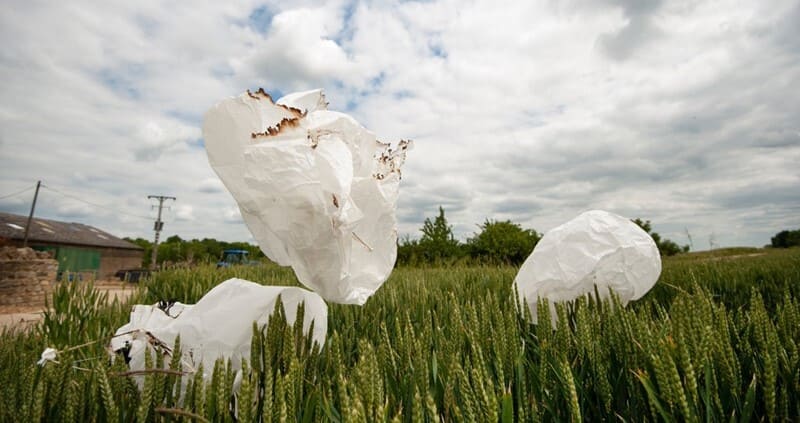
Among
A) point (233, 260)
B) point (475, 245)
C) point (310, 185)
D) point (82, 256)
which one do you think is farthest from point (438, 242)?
point (82, 256)

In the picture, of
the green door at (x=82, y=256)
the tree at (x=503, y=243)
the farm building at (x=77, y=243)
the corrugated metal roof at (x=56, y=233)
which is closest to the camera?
the tree at (x=503, y=243)

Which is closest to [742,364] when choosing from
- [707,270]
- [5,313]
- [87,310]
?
[707,270]

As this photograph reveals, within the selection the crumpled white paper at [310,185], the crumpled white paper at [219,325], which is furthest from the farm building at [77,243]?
the crumpled white paper at [310,185]

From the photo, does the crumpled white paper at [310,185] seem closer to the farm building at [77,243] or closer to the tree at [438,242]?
the tree at [438,242]

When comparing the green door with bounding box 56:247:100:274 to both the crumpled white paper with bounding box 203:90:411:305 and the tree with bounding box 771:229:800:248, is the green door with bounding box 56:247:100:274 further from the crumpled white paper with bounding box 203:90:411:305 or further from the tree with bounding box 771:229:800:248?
the tree with bounding box 771:229:800:248

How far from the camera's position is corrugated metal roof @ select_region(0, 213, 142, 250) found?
2898 centimetres

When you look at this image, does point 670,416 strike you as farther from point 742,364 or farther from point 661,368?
point 742,364

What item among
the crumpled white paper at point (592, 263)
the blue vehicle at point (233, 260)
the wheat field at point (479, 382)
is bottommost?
the wheat field at point (479, 382)

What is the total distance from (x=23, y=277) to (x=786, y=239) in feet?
147

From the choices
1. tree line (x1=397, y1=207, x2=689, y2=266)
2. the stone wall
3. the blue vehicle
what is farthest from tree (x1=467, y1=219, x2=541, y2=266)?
the stone wall

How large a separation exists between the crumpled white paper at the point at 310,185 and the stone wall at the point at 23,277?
10.7 metres

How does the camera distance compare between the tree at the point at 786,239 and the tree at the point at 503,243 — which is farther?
the tree at the point at 786,239

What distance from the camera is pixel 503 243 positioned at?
1083 cm

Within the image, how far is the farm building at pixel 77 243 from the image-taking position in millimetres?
28875
